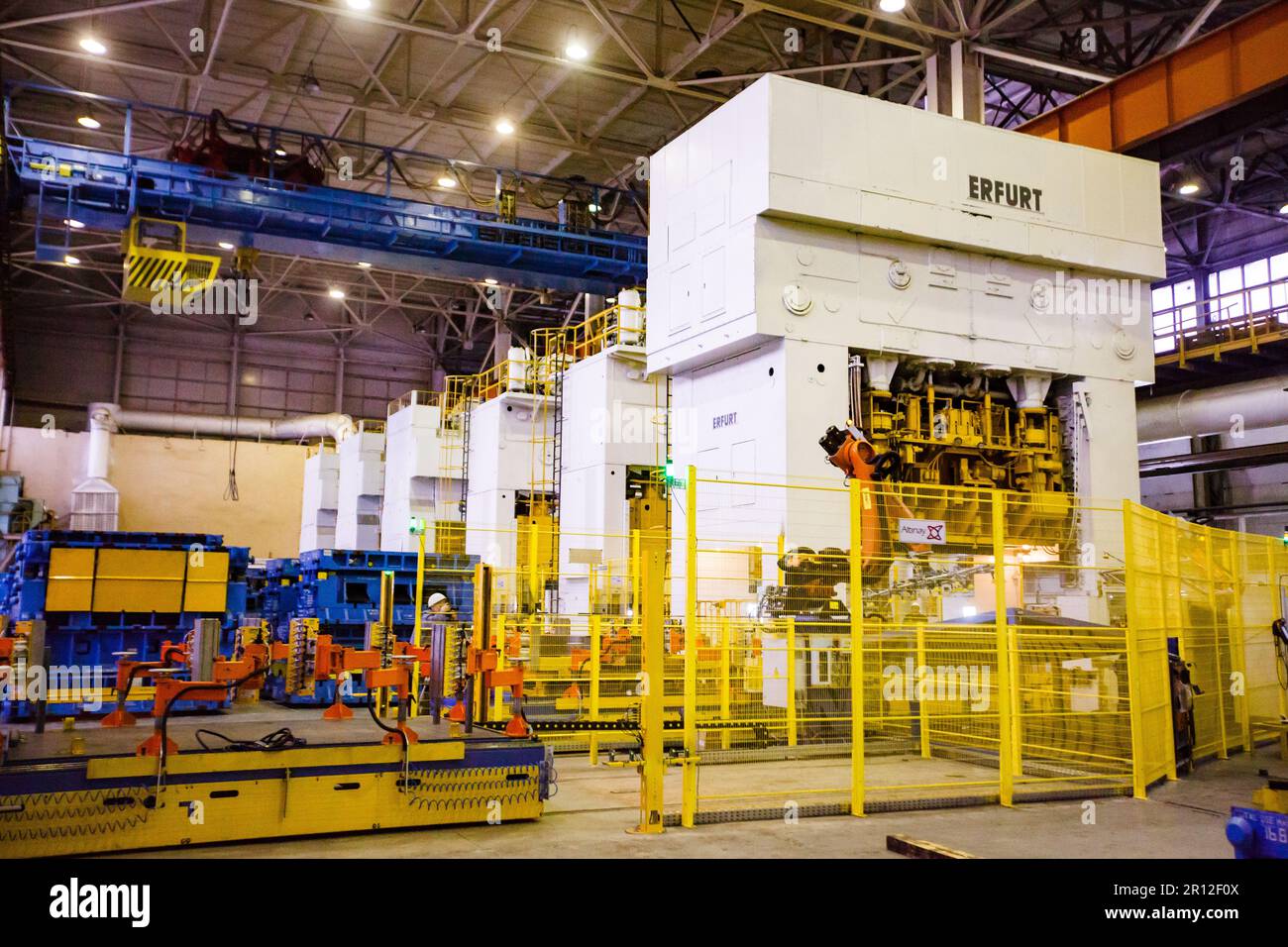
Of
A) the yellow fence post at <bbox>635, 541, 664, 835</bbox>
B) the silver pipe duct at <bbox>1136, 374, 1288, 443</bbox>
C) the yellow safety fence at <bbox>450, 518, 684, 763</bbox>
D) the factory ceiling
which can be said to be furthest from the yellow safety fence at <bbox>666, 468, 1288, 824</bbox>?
the factory ceiling

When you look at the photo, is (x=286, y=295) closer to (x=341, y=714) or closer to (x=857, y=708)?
(x=341, y=714)

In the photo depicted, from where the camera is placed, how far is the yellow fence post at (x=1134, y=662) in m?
8.28

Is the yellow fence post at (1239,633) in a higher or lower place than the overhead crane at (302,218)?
lower

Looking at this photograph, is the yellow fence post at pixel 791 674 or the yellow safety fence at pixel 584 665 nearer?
the yellow fence post at pixel 791 674

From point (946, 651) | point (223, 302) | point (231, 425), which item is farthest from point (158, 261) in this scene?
point (231, 425)

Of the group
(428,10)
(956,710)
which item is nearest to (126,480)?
(428,10)

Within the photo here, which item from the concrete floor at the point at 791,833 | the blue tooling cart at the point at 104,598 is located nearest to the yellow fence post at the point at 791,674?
the concrete floor at the point at 791,833

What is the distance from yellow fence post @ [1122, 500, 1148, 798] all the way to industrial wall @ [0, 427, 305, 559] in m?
34.1

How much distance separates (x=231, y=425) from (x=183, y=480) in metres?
2.85

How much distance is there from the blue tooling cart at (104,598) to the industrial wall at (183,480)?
23.5 m

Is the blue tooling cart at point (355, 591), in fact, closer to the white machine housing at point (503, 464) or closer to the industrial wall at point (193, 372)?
the white machine housing at point (503, 464)

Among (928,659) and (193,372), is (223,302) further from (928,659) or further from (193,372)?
(928,659)

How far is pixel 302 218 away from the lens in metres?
20.8
